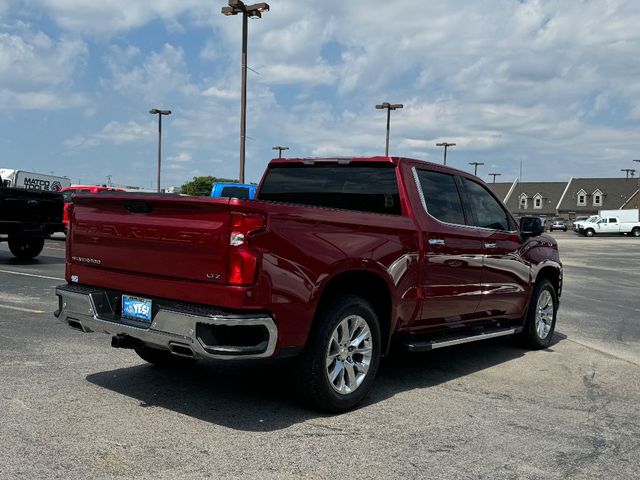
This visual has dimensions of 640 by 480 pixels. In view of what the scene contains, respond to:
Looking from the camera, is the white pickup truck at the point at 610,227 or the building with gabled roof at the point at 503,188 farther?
the building with gabled roof at the point at 503,188

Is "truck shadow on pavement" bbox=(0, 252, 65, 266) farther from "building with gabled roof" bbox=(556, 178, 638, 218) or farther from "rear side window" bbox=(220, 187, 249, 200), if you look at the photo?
"building with gabled roof" bbox=(556, 178, 638, 218)

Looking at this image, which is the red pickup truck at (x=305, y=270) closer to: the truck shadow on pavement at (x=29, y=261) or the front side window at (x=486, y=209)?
the front side window at (x=486, y=209)

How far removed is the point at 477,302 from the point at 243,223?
2.96 m

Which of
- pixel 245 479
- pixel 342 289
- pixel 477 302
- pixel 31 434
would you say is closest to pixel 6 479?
pixel 31 434

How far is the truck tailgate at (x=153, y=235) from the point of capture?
4012mm

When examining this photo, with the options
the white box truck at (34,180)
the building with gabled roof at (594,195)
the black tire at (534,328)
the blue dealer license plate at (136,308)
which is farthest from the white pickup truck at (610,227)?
the blue dealer license plate at (136,308)

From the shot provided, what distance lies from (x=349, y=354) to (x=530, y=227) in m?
3.09

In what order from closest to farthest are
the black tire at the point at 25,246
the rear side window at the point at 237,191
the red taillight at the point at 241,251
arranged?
the red taillight at the point at 241,251, the black tire at the point at 25,246, the rear side window at the point at 237,191

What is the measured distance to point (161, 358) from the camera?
5633 mm

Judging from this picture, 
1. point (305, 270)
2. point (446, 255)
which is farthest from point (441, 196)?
point (305, 270)

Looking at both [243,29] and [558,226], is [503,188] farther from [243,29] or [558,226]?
[243,29]

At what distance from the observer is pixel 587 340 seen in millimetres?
8047

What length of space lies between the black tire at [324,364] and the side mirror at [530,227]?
9.46ft

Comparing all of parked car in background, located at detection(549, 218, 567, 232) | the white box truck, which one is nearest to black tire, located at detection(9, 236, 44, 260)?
the white box truck
